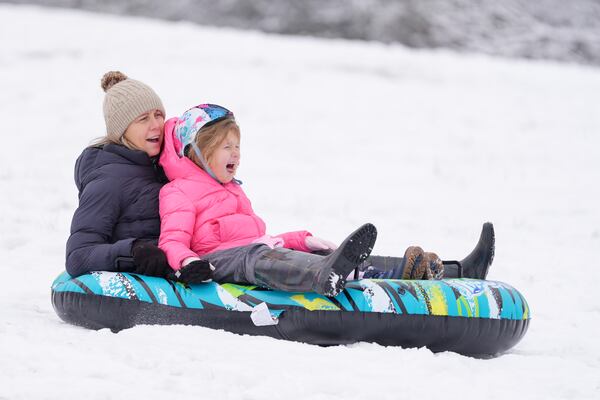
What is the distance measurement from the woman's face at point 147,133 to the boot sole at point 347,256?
1.59 metres

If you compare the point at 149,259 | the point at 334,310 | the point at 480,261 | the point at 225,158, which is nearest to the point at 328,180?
the point at 480,261

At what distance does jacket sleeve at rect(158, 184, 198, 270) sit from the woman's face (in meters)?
0.41

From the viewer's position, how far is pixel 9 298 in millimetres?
5238

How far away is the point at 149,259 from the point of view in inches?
179

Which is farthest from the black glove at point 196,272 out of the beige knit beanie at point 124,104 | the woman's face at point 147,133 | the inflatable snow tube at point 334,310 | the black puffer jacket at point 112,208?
the beige knit beanie at point 124,104

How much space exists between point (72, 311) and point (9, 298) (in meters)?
0.81

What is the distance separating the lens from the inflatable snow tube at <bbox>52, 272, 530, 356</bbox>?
14.3 feet

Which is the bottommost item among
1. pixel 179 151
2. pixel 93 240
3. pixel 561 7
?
pixel 93 240

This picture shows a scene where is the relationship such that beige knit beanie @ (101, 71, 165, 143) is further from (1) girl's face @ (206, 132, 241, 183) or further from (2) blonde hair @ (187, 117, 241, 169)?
(1) girl's face @ (206, 132, 241, 183)

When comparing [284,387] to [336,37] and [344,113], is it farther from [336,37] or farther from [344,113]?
[336,37]

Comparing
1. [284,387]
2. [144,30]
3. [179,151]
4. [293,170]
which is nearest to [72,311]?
[179,151]

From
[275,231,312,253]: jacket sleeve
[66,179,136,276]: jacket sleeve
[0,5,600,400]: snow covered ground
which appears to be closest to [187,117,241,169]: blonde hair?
[66,179,136,276]: jacket sleeve

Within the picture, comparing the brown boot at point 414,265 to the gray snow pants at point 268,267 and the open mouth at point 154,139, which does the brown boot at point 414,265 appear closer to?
the gray snow pants at point 268,267

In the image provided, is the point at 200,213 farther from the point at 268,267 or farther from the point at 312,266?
the point at 312,266
